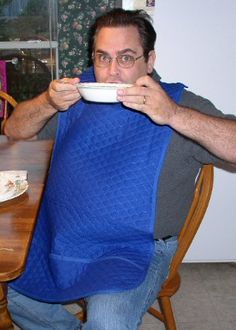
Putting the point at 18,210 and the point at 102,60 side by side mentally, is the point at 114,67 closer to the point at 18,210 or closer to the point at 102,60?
the point at 102,60

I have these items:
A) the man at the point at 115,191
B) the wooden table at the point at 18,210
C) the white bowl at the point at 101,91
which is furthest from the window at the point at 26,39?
the white bowl at the point at 101,91

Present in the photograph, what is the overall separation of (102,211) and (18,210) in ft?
0.85

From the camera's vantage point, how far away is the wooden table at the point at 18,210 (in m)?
0.75

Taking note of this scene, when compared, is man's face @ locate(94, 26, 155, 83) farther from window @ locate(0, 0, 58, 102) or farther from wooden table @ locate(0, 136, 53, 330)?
window @ locate(0, 0, 58, 102)

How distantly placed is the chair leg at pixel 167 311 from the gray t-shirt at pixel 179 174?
0.85 feet

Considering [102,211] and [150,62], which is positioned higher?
[150,62]

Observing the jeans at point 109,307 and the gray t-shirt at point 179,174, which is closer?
the jeans at point 109,307

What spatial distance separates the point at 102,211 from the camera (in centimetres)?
114

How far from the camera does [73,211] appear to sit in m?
1.17

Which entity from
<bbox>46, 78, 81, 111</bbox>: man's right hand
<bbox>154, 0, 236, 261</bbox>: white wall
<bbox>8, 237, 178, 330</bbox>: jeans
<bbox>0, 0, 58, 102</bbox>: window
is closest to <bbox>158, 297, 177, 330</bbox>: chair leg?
<bbox>8, 237, 178, 330</bbox>: jeans

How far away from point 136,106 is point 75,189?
0.36 m

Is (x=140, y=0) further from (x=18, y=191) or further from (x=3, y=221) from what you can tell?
(x=3, y=221)

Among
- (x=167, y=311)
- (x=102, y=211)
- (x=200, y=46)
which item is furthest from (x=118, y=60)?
(x=167, y=311)

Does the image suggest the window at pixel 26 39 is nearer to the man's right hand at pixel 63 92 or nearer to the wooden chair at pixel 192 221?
the man's right hand at pixel 63 92
